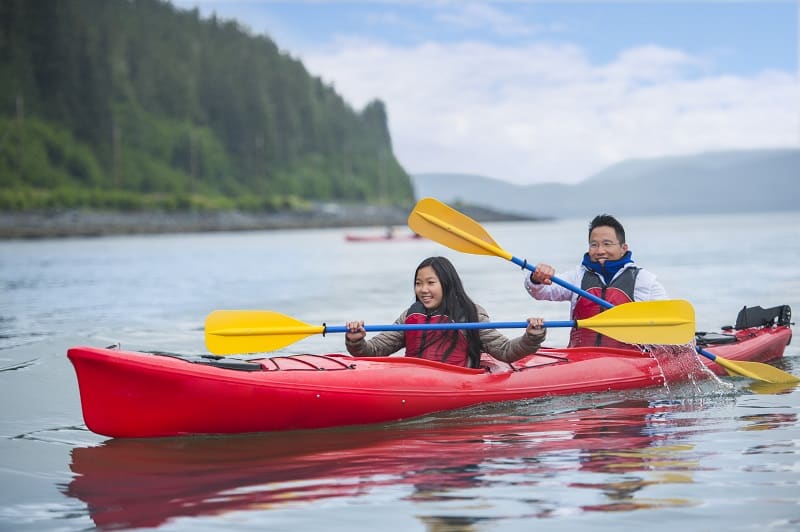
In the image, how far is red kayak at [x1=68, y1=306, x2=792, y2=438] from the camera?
542 centimetres

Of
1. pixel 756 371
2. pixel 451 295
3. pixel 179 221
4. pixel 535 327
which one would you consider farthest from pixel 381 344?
pixel 179 221

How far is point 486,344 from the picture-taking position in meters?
6.28

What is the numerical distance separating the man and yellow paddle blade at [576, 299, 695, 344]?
303 millimetres

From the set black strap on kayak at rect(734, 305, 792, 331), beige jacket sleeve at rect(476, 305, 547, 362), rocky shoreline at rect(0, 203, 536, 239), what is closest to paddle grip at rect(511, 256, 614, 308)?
beige jacket sleeve at rect(476, 305, 547, 362)

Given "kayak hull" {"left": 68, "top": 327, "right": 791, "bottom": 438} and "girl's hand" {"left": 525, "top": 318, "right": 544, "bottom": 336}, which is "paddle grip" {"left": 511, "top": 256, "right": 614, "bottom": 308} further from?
"girl's hand" {"left": 525, "top": 318, "right": 544, "bottom": 336}

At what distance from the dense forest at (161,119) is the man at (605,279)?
44.7 meters

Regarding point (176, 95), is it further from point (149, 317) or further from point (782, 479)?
point (782, 479)

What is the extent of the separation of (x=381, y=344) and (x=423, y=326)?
1.64 ft

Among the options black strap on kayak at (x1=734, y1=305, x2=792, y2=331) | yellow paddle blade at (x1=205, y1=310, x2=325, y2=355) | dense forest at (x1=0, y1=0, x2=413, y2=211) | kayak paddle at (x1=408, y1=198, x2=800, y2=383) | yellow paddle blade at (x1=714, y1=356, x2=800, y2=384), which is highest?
dense forest at (x1=0, y1=0, x2=413, y2=211)

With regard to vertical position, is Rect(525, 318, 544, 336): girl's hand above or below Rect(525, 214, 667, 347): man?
below

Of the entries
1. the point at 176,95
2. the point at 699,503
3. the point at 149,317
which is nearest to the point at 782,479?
the point at 699,503

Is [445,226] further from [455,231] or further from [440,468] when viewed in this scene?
[440,468]

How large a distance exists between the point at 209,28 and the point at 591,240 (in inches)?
3248

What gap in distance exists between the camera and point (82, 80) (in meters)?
60.8
